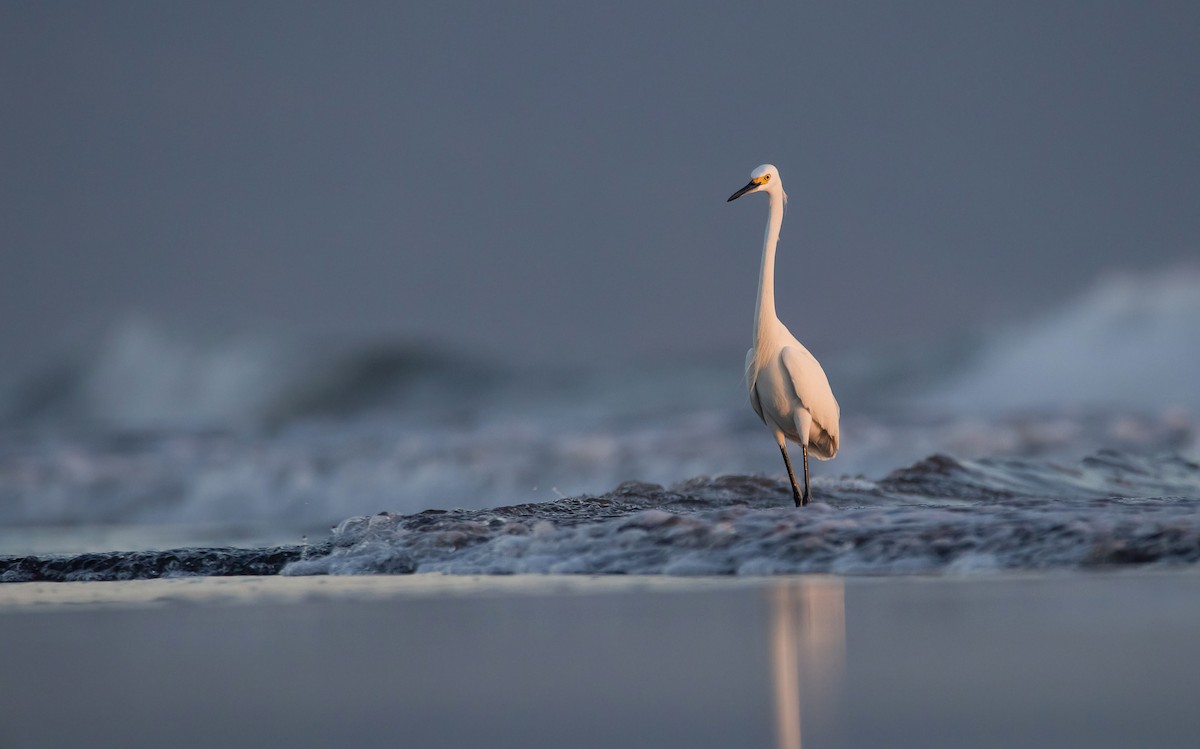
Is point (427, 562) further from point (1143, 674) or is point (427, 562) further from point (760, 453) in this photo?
point (760, 453)

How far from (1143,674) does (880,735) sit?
22.8 inches

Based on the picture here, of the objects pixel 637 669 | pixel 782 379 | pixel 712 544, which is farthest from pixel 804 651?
pixel 782 379

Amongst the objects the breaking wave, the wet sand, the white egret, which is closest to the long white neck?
the white egret

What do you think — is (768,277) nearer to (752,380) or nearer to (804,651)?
(752,380)

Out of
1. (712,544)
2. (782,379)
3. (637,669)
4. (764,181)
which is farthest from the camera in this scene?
(764,181)

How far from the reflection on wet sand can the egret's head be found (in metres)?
3.66

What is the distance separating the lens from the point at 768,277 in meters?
6.48

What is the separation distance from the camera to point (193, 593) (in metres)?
3.96

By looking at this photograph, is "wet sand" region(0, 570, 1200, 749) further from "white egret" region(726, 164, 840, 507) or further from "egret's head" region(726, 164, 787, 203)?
"egret's head" region(726, 164, 787, 203)

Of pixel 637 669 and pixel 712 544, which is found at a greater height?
pixel 712 544

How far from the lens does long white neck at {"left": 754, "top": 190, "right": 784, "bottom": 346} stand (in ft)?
21.0

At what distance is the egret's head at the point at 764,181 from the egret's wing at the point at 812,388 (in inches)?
38.0

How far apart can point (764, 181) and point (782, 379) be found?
124cm

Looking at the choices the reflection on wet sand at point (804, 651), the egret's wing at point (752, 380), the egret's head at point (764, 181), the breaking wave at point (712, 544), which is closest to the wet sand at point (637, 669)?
the reflection on wet sand at point (804, 651)
